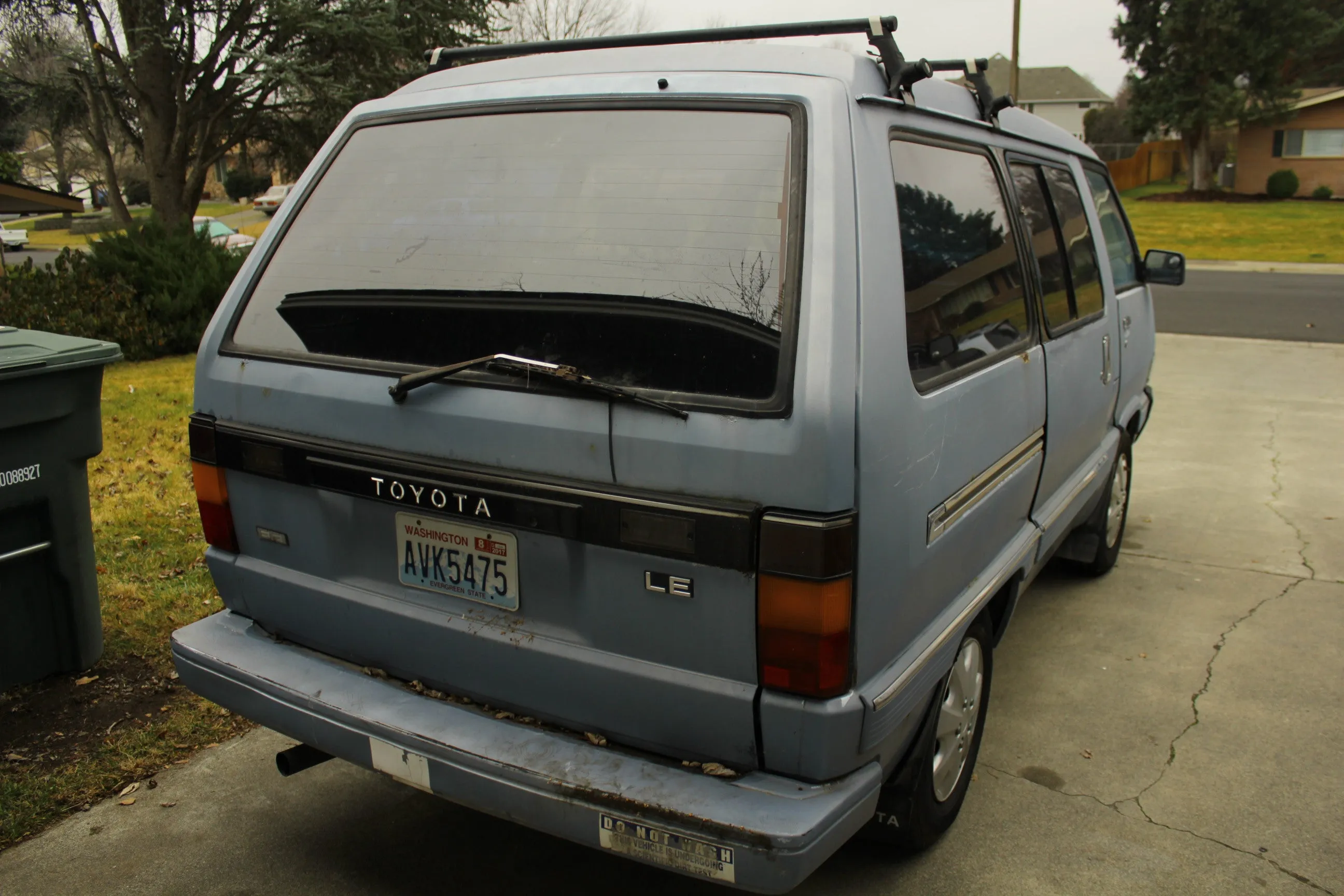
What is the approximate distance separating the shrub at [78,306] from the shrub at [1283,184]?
1665 inches

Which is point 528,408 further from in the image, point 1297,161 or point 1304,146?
point 1304,146

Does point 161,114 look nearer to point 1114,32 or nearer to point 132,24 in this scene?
point 132,24

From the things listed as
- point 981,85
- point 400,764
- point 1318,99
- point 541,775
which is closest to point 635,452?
point 541,775

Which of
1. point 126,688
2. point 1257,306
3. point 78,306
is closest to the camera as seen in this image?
point 126,688

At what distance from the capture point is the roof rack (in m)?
2.42

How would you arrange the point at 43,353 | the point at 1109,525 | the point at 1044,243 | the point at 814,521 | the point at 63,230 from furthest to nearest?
the point at 63,230, the point at 1109,525, the point at 1044,243, the point at 43,353, the point at 814,521

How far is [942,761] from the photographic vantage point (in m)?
2.83

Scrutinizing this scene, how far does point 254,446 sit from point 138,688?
1.66m

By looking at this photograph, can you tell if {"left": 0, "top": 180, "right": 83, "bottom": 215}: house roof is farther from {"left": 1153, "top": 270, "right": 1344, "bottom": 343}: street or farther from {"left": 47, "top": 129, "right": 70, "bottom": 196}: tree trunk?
{"left": 47, "top": 129, "right": 70, "bottom": 196}: tree trunk

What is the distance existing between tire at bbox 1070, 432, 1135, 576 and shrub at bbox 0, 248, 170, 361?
347 inches

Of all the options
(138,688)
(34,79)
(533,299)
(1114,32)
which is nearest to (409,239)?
(533,299)

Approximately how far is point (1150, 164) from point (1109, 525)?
175ft

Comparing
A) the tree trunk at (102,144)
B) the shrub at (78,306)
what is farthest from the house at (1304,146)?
the shrub at (78,306)

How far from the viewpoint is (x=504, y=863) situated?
287 cm
